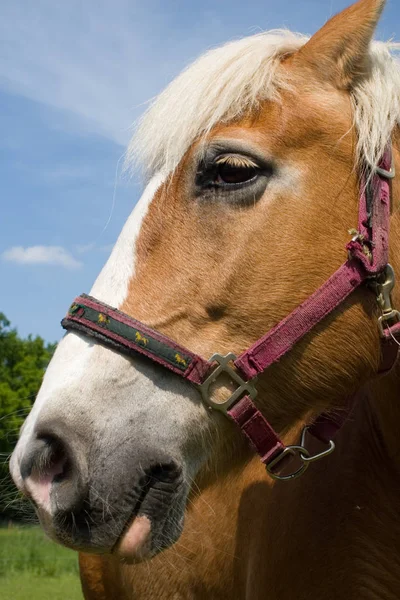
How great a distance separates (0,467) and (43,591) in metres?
9.76

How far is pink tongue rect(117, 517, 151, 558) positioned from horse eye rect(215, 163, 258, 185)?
4.18ft

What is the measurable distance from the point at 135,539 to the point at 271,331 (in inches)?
34.7

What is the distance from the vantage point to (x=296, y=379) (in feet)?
7.89

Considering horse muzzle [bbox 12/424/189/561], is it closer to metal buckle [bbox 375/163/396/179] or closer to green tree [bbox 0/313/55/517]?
metal buckle [bbox 375/163/396/179]

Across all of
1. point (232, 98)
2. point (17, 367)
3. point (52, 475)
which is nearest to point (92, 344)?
→ point (52, 475)

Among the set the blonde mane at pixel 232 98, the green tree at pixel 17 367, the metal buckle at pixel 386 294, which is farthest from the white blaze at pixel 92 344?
the green tree at pixel 17 367

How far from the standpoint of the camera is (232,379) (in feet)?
7.58

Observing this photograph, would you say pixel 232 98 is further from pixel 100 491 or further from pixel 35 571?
pixel 35 571

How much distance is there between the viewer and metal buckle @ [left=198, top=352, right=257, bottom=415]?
227 centimetres

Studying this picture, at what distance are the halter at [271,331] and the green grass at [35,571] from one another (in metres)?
7.97

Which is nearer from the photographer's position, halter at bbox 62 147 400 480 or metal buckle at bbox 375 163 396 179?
halter at bbox 62 147 400 480

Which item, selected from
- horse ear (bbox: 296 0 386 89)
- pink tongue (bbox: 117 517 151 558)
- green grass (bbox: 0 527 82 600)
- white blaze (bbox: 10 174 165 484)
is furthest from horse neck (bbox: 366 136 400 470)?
green grass (bbox: 0 527 82 600)

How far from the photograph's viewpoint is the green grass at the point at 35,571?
11186 mm

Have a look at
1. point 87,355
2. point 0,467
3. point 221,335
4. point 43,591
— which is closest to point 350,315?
point 221,335
